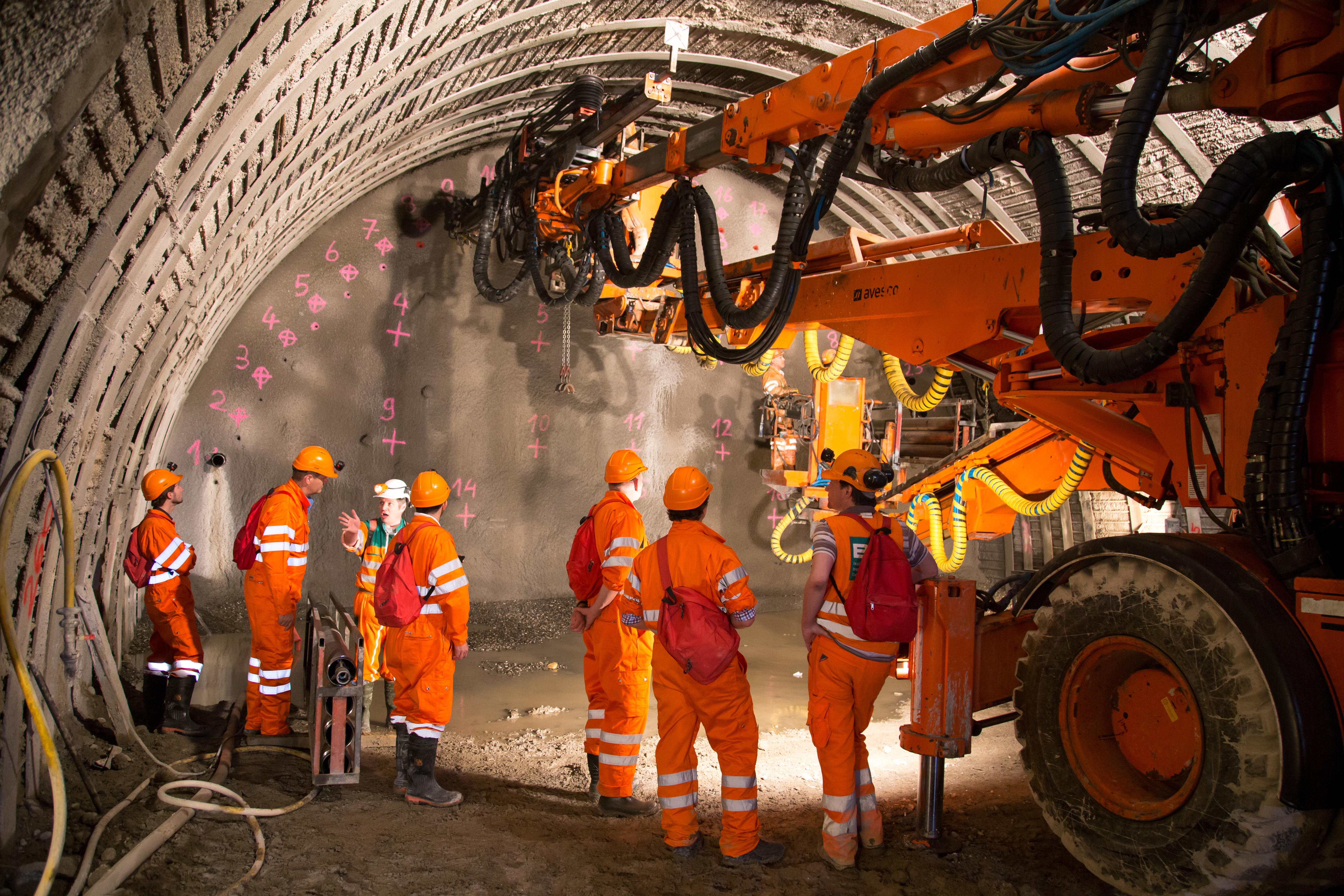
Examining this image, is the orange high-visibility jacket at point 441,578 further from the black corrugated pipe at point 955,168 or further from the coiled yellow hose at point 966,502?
the black corrugated pipe at point 955,168

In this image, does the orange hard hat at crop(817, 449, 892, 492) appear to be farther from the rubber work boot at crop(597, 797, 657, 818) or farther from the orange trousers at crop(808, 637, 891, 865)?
the rubber work boot at crop(597, 797, 657, 818)

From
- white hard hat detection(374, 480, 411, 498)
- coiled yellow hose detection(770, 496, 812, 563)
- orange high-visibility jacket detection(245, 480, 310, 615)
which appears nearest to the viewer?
orange high-visibility jacket detection(245, 480, 310, 615)

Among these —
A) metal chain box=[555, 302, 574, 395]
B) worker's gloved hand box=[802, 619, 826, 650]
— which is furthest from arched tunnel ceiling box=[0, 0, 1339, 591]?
worker's gloved hand box=[802, 619, 826, 650]

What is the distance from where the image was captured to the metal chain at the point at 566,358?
→ 10.7m

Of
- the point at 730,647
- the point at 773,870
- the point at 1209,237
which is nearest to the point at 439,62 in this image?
the point at 730,647

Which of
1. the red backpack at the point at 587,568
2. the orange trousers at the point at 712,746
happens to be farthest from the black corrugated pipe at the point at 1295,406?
the red backpack at the point at 587,568

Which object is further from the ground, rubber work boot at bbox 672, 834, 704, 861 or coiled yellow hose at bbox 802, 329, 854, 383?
coiled yellow hose at bbox 802, 329, 854, 383

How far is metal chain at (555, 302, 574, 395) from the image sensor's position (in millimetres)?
10711

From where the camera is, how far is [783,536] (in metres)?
12.8

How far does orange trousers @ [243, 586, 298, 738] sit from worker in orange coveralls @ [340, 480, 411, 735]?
63 cm

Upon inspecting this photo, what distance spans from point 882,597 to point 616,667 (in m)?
1.64

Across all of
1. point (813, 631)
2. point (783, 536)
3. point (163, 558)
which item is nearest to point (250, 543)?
point (163, 558)

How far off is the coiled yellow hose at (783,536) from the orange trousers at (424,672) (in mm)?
5491

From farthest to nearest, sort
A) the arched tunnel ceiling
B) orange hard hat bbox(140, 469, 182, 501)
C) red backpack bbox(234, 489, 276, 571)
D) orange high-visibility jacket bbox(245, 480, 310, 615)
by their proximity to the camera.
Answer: orange hard hat bbox(140, 469, 182, 501)
red backpack bbox(234, 489, 276, 571)
orange high-visibility jacket bbox(245, 480, 310, 615)
the arched tunnel ceiling
